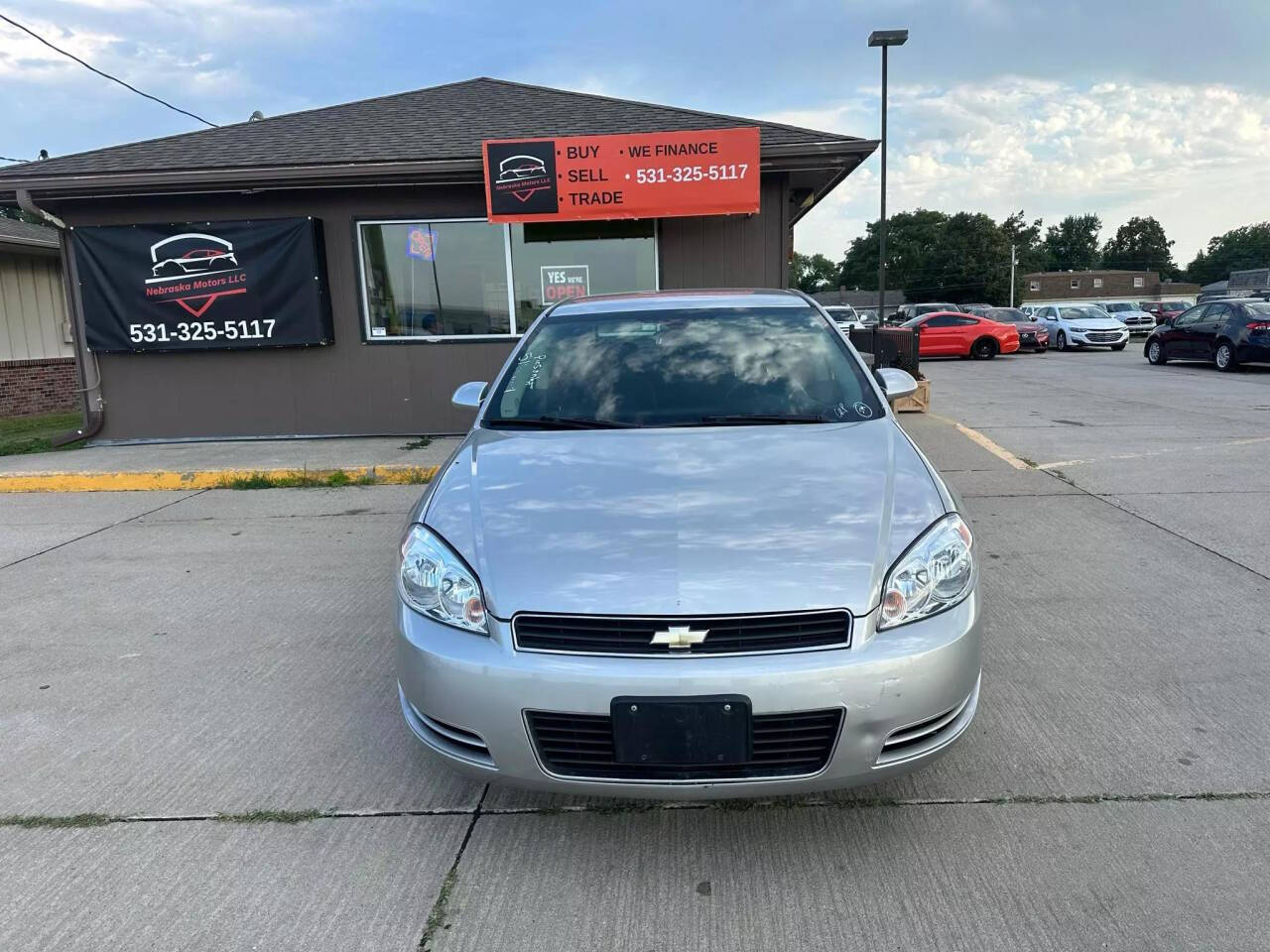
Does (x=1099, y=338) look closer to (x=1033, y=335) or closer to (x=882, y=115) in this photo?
(x=1033, y=335)

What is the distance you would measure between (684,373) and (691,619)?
163cm

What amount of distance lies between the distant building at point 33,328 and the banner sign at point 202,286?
6.24 metres

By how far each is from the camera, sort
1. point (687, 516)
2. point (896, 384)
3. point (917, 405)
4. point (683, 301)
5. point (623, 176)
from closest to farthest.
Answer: point (687, 516) → point (896, 384) → point (683, 301) → point (623, 176) → point (917, 405)

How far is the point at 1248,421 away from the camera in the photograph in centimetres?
1041

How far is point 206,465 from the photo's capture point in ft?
26.9

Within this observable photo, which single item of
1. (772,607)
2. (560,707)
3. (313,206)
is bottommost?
(560,707)

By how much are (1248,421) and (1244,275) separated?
37251 mm

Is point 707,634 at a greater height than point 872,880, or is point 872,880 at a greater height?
point 707,634

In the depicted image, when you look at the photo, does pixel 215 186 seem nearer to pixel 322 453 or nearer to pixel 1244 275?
pixel 322 453

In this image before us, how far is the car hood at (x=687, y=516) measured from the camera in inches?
90.9

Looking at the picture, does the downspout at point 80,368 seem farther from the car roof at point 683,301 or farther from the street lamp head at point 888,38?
the street lamp head at point 888,38

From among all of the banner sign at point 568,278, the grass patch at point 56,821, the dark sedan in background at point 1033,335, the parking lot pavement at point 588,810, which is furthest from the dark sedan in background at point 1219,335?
the grass patch at point 56,821

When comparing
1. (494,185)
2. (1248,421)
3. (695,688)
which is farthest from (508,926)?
(1248,421)

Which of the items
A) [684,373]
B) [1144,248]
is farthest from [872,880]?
[1144,248]
